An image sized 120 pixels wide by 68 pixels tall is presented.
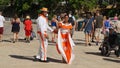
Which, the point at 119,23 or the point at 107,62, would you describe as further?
the point at 119,23

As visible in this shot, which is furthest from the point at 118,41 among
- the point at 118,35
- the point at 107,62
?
the point at 107,62

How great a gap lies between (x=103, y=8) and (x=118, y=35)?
2265 inches

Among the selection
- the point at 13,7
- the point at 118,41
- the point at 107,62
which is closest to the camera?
the point at 107,62

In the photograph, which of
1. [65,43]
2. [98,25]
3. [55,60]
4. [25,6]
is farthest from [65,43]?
[25,6]

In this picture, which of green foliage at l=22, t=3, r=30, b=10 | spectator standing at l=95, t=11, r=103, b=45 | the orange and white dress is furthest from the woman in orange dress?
green foliage at l=22, t=3, r=30, b=10

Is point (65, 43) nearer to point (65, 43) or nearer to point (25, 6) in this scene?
point (65, 43)

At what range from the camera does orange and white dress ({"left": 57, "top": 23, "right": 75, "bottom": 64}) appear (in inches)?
549

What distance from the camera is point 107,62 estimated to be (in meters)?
14.9

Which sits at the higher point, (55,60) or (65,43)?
(65,43)

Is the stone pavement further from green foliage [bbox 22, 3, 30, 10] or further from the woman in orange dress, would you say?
green foliage [bbox 22, 3, 30, 10]

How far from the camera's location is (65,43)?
14117 millimetres

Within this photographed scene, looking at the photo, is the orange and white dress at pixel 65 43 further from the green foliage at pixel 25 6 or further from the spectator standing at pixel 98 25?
the green foliage at pixel 25 6

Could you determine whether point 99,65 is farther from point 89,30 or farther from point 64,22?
point 89,30

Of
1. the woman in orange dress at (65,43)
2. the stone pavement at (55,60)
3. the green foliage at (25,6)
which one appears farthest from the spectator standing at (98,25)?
the green foliage at (25,6)
